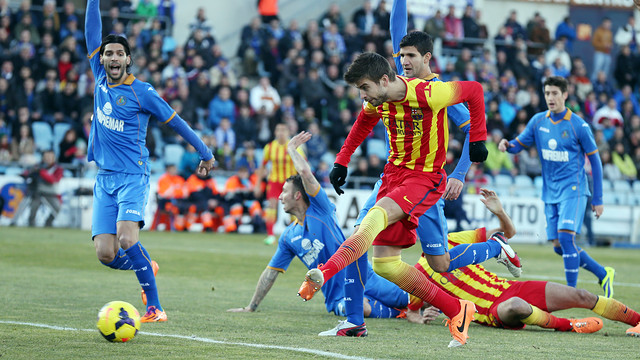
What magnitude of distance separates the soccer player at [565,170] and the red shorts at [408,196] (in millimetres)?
3936

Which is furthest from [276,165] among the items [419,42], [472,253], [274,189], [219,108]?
[419,42]

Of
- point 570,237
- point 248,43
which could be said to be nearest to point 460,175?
point 570,237

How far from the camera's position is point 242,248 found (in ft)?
53.7

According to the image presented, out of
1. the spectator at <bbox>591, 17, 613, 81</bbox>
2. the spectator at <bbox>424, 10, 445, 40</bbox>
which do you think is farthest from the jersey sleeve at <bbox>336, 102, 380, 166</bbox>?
the spectator at <bbox>591, 17, 613, 81</bbox>

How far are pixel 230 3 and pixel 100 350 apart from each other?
72.1ft

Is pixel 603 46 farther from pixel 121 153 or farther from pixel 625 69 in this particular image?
pixel 121 153

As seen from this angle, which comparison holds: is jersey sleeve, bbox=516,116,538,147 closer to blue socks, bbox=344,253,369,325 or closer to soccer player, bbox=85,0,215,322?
blue socks, bbox=344,253,369,325

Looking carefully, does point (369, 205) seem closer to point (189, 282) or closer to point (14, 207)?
point (189, 282)

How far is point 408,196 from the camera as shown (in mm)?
6254

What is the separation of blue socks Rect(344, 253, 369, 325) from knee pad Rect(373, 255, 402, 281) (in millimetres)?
403

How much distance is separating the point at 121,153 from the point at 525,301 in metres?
3.63

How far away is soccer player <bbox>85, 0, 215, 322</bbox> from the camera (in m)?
7.37

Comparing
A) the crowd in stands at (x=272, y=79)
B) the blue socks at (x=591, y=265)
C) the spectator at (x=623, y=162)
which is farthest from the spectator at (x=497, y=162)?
the blue socks at (x=591, y=265)

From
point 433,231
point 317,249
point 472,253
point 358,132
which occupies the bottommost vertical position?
point 317,249
